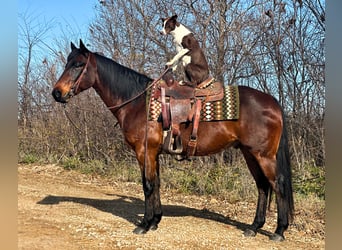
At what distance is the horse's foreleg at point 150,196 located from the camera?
14.5 ft

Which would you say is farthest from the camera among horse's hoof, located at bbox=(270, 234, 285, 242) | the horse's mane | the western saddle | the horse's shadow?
the horse's shadow

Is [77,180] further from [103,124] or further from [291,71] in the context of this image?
[291,71]

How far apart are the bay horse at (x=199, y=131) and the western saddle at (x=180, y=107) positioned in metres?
0.09

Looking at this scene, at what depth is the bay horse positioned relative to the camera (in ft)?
14.1

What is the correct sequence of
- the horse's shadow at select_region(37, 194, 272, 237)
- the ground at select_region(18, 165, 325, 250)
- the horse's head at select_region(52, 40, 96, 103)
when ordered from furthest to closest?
1. the horse's shadow at select_region(37, 194, 272, 237)
2. the horse's head at select_region(52, 40, 96, 103)
3. the ground at select_region(18, 165, 325, 250)

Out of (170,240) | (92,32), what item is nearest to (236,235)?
(170,240)

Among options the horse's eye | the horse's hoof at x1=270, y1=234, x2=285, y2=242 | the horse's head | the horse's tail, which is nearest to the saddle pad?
the horse's tail

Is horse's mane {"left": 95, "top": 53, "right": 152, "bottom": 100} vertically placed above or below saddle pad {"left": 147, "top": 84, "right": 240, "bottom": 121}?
above

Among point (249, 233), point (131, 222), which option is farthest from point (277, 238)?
point (131, 222)

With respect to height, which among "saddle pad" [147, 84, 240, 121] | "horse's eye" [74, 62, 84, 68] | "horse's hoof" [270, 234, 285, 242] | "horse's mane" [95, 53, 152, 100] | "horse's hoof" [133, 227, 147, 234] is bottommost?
"horse's hoof" [270, 234, 285, 242]

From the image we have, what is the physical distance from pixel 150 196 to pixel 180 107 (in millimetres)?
1195

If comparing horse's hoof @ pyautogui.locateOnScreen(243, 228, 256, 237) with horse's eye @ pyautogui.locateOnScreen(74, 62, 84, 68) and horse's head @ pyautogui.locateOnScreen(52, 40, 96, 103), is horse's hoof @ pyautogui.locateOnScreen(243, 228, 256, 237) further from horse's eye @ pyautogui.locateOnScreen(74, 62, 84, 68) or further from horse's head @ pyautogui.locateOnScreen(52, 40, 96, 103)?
horse's eye @ pyautogui.locateOnScreen(74, 62, 84, 68)

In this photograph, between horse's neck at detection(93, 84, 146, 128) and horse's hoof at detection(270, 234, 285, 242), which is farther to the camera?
horse's neck at detection(93, 84, 146, 128)

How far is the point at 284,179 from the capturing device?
430cm
